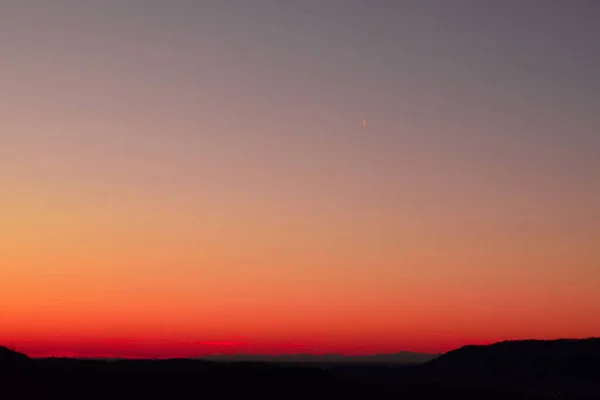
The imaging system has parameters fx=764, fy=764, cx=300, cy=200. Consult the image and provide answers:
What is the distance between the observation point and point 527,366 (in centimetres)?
12344

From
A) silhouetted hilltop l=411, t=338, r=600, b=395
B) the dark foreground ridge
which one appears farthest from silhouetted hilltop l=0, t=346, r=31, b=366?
silhouetted hilltop l=411, t=338, r=600, b=395

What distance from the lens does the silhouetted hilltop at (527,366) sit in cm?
11194

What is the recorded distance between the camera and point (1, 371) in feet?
154

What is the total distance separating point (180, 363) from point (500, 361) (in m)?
73.6

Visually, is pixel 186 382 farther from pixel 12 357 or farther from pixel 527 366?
pixel 527 366

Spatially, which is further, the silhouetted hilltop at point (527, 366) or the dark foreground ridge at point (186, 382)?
the silhouetted hilltop at point (527, 366)

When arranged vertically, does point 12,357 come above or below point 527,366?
below

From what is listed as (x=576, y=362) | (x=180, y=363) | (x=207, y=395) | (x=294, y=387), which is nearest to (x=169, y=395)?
(x=207, y=395)

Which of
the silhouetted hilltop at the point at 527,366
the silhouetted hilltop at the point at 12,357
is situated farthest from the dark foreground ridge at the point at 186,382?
the silhouetted hilltop at the point at 527,366

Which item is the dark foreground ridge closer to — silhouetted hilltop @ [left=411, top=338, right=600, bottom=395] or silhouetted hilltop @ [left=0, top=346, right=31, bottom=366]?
silhouetted hilltop @ [left=0, top=346, right=31, bottom=366]

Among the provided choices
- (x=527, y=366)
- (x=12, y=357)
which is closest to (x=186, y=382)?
(x=12, y=357)

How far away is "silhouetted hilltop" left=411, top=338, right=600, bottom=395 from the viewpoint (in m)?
112

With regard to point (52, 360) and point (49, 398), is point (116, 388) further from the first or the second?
point (52, 360)

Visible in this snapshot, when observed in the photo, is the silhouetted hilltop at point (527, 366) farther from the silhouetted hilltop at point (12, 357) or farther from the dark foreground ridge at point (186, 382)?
the silhouetted hilltop at point (12, 357)
